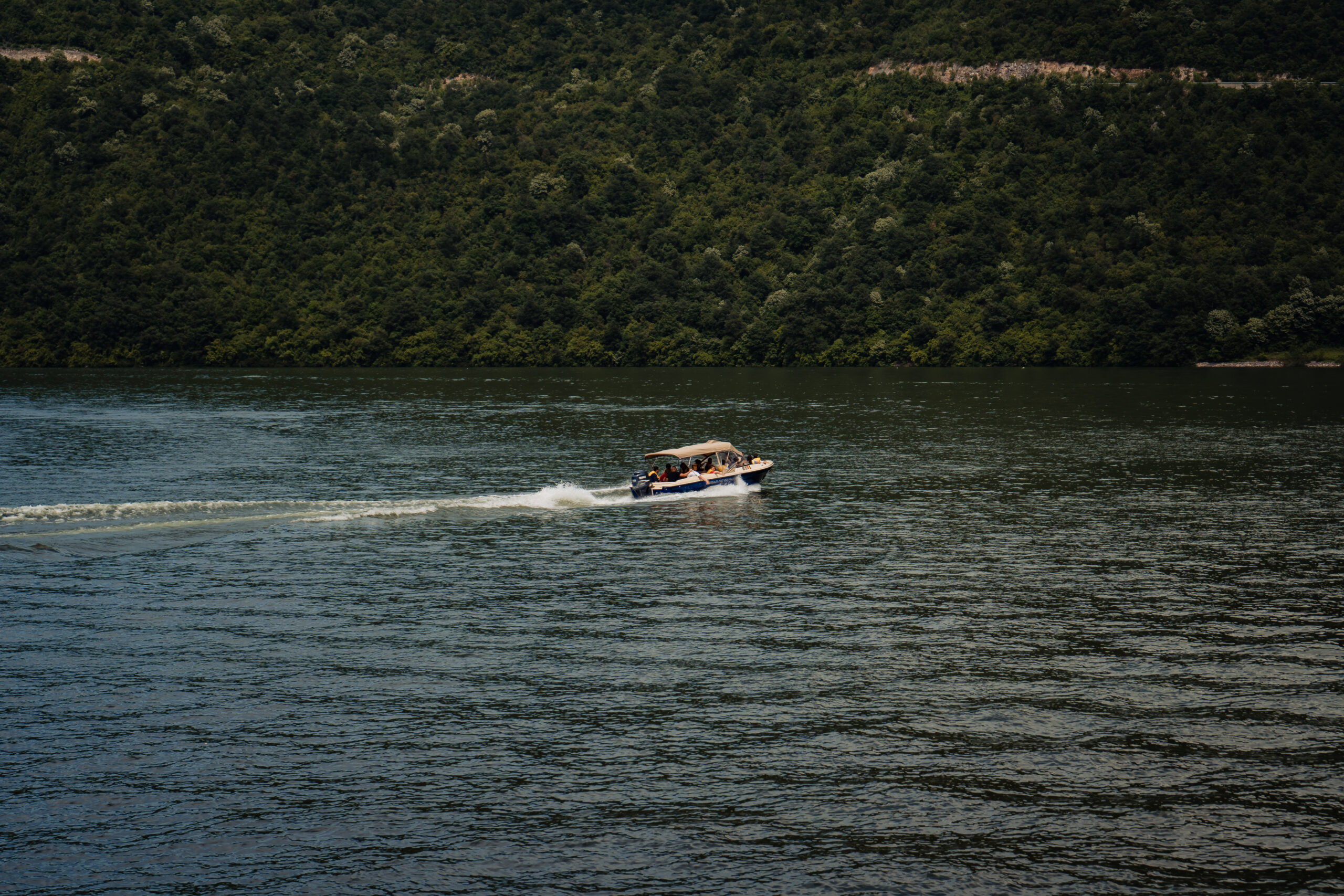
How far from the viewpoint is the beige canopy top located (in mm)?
77812

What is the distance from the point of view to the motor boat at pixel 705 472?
77.6 metres

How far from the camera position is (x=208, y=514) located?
6819 cm

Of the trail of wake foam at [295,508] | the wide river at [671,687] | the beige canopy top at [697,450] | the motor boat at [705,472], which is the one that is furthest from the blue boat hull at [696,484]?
the beige canopy top at [697,450]

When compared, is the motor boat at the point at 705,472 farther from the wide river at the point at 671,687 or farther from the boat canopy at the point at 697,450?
the wide river at the point at 671,687

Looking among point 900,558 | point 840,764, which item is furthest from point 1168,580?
point 840,764

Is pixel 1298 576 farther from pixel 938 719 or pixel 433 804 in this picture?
pixel 433 804

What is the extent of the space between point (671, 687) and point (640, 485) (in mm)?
40447

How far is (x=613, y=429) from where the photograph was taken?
123 metres

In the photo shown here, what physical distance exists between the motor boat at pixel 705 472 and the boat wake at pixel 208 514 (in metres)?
0.50

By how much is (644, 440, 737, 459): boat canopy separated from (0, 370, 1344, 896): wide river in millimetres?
3072

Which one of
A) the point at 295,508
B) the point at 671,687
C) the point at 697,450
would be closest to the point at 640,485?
the point at 697,450

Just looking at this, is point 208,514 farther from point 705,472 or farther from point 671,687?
point 671,687

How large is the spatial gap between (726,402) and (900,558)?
4202 inches

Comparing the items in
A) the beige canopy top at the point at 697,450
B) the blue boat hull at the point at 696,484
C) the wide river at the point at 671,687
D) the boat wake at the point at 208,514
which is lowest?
the wide river at the point at 671,687
